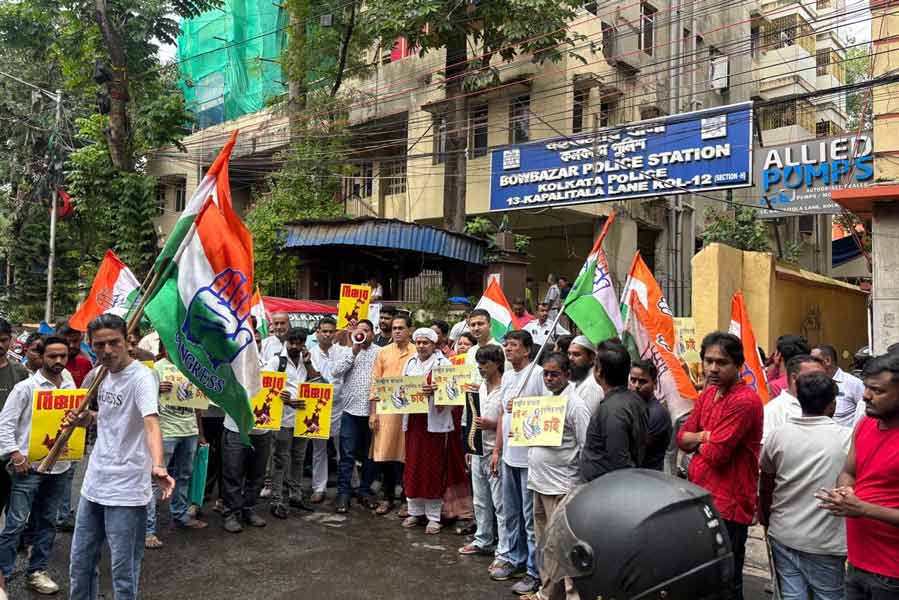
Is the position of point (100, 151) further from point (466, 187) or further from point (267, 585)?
point (267, 585)

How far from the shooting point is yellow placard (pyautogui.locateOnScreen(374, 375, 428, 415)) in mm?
6902

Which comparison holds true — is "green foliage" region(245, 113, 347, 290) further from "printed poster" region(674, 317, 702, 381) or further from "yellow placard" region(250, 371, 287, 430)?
"printed poster" region(674, 317, 702, 381)

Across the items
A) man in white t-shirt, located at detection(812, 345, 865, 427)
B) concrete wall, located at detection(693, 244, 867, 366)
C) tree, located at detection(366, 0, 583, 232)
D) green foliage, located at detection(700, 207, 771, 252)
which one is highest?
tree, located at detection(366, 0, 583, 232)

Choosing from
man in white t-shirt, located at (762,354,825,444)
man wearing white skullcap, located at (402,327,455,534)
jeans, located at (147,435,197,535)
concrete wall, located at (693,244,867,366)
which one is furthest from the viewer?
concrete wall, located at (693,244,867,366)

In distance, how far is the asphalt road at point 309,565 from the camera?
524 centimetres

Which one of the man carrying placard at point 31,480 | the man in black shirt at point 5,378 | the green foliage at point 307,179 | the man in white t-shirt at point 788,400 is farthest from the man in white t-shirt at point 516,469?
the green foliage at point 307,179

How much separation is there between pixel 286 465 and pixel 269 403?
34.2 inches

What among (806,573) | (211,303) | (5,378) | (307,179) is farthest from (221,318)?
(307,179)

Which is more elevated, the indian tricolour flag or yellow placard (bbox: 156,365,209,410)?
the indian tricolour flag

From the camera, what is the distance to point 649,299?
20.7 feet

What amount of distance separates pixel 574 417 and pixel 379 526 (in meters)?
2.74

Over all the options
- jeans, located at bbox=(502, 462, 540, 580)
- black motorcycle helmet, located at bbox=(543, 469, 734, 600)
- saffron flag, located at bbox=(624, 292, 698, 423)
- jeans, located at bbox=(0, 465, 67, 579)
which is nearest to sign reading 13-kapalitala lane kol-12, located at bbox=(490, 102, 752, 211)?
saffron flag, located at bbox=(624, 292, 698, 423)

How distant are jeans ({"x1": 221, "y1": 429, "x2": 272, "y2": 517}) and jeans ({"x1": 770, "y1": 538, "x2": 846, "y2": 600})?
4526 millimetres

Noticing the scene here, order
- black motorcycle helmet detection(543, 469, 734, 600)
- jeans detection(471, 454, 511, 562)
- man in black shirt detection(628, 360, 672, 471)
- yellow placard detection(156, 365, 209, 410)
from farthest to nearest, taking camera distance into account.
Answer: yellow placard detection(156, 365, 209, 410) → jeans detection(471, 454, 511, 562) → man in black shirt detection(628, 360, 672, 471) → black motorcycle helmet detection(543, 469, 734, 600)
